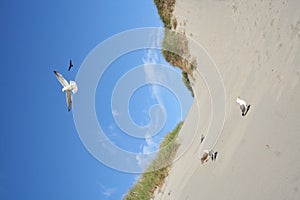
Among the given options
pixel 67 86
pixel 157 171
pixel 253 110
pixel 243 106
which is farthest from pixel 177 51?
pixel 253 110

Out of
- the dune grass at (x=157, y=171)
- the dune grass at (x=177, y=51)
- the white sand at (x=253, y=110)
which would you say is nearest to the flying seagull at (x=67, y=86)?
the white sand at (x=253, y=110)

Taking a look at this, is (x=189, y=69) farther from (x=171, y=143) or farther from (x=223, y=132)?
(x=223, y=132)

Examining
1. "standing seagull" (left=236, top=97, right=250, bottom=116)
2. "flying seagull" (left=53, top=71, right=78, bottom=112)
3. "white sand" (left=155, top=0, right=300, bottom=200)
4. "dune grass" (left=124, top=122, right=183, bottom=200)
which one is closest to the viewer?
"white sand" (left=155, top=0, right=300, bottom=200)

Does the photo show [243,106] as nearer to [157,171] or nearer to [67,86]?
[67,86]

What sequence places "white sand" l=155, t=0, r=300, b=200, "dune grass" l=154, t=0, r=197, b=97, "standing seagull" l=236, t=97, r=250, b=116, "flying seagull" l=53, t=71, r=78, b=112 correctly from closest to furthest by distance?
"white sand" l=155, t=0, r=300, b=200, "standing seagull" l=236, t=97, r=250, b=116, "flying seagull" l=53, t=71, r=78, b=112, "dune grass" l=154, t=0, r=197, b=97

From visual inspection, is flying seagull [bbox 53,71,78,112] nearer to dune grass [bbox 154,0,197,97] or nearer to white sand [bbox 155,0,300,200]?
white sand [bbox 155,0,300,200]

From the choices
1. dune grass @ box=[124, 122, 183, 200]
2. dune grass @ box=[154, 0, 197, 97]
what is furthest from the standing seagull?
dune grass @ box=[154, 0, 197, 97]

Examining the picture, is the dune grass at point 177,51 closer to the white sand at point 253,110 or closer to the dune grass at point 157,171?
the white sand at point 253,110
